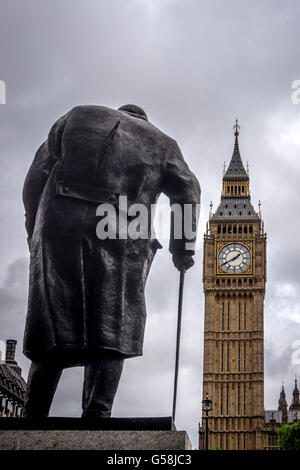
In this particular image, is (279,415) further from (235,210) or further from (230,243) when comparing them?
(235,210)

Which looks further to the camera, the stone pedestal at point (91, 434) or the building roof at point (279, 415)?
the building roof at point (279, 415)

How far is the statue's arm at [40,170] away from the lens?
20.3 feet

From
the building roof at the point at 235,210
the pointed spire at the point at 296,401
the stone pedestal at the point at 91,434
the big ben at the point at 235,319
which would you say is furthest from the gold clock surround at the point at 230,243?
the stone pedestal at the point at 91,434

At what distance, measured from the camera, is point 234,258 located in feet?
292

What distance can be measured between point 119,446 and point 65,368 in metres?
1.01

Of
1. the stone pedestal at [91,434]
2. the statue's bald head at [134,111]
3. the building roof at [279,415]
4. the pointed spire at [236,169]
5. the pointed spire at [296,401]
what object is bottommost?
the stone pedestal at [91,434]

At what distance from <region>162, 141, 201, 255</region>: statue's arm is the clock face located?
8293cm

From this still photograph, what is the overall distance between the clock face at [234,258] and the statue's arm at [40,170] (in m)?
83.1

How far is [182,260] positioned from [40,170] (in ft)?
4.42

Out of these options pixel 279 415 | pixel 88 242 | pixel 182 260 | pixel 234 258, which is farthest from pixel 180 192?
pixel 279 415

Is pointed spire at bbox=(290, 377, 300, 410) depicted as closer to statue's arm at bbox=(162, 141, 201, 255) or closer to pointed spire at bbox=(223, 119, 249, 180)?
pointed spire at bbox=(223, 119, 249, 180)

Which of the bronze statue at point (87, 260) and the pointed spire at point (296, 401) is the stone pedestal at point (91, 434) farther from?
the pointed spire at point (296, 401)

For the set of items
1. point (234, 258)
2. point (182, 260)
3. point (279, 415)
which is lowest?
point (182, 260)
